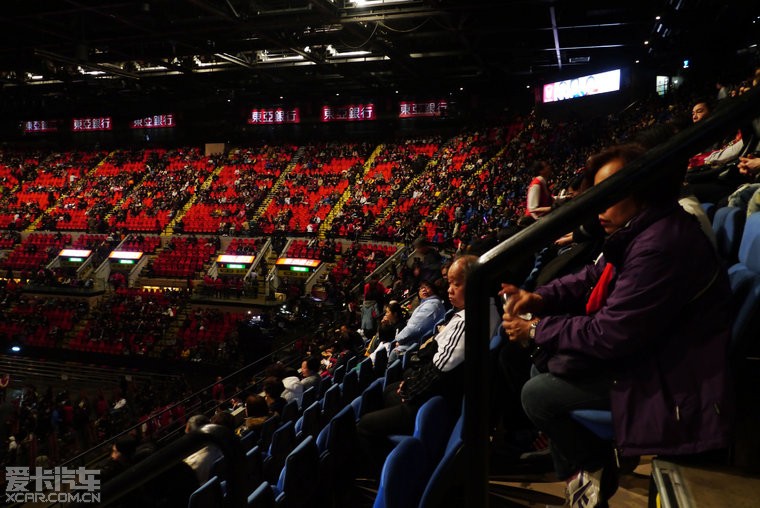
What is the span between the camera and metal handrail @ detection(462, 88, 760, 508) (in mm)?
899

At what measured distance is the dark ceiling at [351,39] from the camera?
12969 mm

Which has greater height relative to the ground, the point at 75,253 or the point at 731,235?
the point at 731,235

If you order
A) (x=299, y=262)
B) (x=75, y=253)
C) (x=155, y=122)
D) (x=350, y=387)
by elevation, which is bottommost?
(x=299, y=262)

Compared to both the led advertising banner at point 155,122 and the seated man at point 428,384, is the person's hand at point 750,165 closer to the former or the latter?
the seated man at point 428,384

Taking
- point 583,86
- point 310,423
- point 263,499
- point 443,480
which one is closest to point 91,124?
point 583,86

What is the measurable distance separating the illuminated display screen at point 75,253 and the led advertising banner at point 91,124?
12.9 metres

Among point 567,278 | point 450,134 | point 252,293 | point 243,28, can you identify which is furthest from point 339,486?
point 450,134

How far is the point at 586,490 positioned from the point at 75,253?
2565cm

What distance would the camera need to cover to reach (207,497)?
2729mm

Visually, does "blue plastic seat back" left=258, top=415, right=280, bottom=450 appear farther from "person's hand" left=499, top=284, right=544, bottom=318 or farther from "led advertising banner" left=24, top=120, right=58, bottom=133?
"led advertising banner" left=24, top=120, right=58, bottom=133

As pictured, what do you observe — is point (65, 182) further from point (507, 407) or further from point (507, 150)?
point (507, 407)

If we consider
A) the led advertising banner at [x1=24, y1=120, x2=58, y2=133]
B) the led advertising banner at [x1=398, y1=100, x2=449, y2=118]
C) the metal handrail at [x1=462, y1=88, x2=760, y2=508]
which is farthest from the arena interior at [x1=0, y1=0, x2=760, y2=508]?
the led advertising banner at [x1=24, y1=120, x2=58, y2=133]

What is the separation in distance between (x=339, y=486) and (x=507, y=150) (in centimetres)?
2059

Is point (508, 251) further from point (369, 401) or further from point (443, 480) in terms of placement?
point (369, 401)
